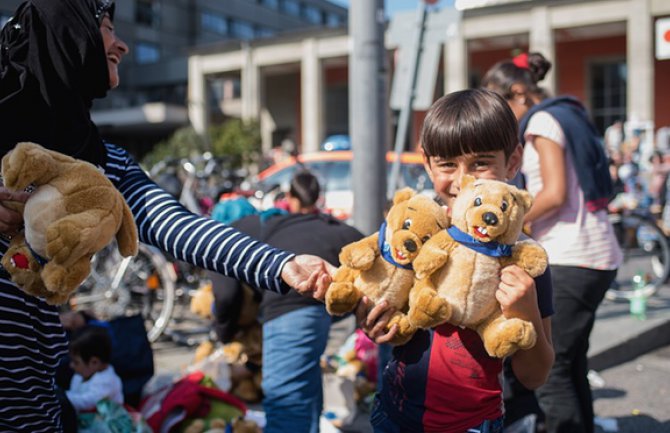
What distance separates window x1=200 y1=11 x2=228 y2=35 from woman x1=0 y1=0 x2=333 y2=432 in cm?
5008

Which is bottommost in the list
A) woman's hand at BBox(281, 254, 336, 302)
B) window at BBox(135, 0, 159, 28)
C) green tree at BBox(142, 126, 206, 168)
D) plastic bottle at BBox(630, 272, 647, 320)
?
plastic bottle at BBox(630, 272, 647, 320)

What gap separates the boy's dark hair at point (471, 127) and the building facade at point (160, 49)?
36.2m

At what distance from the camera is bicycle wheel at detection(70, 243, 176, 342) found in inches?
217

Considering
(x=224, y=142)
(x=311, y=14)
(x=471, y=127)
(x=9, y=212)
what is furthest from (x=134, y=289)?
(x=311, y=14)

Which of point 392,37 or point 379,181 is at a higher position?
point 392,37

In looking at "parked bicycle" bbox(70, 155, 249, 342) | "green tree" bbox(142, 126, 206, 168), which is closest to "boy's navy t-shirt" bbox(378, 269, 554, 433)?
"parked bicycle" bbox(70, 155, 249, 342)

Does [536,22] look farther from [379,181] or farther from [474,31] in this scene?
[379,181]

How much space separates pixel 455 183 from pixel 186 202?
4.74 metres

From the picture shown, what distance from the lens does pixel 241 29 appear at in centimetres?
5341

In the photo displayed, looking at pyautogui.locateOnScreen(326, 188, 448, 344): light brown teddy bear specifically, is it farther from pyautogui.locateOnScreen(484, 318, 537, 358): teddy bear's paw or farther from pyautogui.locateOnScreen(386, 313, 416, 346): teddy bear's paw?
pyautogui.locateOnScreen(484, 318, 537, 358): teddy bear's paw

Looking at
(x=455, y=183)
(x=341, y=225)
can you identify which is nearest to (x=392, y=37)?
(x=341, y=225)

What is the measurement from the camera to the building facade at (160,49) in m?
39.8

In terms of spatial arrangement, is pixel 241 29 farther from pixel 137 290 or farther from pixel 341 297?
pixel 341 297

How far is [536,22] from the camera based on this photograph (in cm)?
2520
